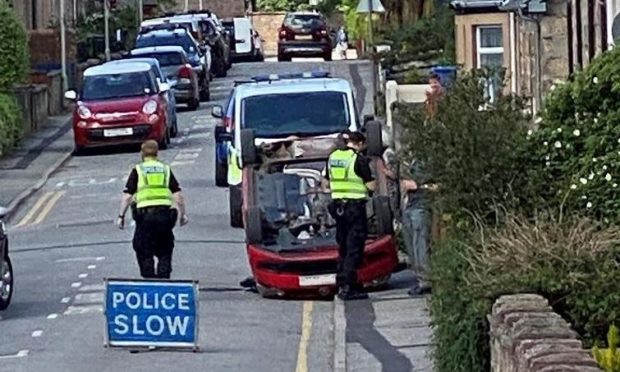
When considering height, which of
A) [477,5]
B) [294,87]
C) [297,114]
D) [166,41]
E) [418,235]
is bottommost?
[418,235]

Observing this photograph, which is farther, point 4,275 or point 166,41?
point 166,41

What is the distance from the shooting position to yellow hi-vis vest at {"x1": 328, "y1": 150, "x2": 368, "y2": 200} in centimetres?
1875

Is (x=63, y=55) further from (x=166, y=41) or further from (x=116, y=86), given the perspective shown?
(x=116, y=86)

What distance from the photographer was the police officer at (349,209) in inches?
736

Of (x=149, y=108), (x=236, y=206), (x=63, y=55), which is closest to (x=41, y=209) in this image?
(x=236, y=206)

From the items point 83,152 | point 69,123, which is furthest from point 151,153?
point 69,123

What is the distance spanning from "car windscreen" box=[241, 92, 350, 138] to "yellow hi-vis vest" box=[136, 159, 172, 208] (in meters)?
6.09

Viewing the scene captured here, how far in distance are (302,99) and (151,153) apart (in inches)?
251

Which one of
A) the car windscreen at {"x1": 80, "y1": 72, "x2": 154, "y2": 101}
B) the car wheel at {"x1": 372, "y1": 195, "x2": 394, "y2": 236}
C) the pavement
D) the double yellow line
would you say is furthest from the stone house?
the double yellow line

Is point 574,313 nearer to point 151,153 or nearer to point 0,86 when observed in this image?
point 151,153

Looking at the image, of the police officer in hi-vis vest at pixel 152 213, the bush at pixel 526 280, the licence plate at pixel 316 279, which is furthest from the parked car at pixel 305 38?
the bush at pixel 526 280

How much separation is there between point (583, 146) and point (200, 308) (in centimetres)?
517

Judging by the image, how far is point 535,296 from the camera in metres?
12.0

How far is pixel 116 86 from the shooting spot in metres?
37.0
